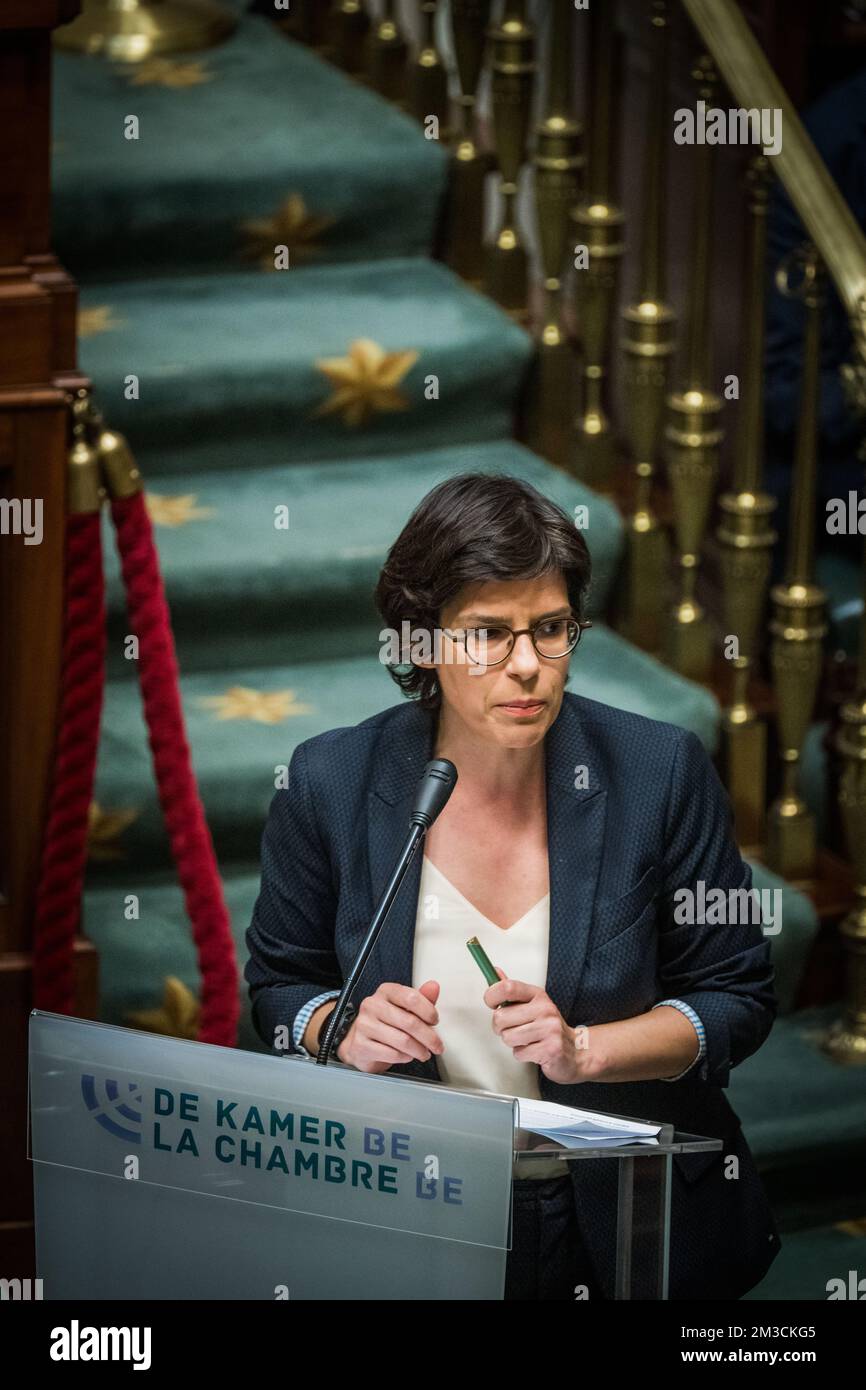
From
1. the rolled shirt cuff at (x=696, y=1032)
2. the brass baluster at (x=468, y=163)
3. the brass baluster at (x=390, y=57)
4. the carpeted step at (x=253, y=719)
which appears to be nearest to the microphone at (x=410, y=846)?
the rolled shirt cuff at (x=696, y=1032)

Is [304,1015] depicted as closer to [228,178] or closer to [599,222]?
[599,222]

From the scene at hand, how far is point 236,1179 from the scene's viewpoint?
191 cm

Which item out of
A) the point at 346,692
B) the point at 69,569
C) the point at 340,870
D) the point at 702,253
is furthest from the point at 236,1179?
the point at 702,253

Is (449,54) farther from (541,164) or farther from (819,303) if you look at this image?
(819,303)

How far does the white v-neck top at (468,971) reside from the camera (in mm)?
2053

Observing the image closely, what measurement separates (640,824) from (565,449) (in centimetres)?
188

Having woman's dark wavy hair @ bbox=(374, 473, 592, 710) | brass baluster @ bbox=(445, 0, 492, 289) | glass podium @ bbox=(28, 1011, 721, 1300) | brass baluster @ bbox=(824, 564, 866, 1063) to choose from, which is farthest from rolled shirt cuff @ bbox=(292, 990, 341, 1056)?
brass baluster @ bbox=(445, 0, 492, 289)

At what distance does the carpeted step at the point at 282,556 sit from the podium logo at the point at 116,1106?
168 cm

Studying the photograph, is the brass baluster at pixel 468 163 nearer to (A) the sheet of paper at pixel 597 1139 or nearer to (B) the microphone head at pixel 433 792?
(B) the microphone head at pixel 433 792

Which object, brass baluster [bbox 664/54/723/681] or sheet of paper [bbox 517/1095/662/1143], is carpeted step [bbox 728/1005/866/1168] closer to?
brass baluster [bbox 664/54/723/681]

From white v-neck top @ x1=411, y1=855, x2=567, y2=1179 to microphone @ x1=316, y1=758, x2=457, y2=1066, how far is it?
138mm

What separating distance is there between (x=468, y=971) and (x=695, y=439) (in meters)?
1.66

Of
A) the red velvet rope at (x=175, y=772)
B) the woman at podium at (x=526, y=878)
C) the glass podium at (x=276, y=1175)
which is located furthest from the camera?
the red velvet rope at (x=175, y=772)

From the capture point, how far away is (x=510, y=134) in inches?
151
